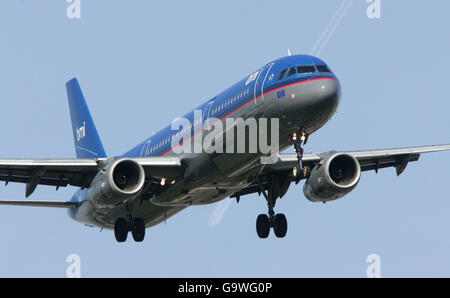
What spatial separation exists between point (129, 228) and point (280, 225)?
663 cm

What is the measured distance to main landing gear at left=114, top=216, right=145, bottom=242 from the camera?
42.1m

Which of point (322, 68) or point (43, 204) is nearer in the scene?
point (322, 68)

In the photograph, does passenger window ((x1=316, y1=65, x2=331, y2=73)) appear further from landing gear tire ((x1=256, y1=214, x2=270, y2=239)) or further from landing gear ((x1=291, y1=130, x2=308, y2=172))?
landing gear tire ((x1=256, y1=214, x2=270, y2=239))

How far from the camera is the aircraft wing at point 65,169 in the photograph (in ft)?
125

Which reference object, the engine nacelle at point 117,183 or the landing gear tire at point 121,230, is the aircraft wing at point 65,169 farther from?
the landing gear tire at point 121,230

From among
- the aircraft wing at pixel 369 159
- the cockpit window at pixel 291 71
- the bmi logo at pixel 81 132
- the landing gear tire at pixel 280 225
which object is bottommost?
the landing gear tire at pixel 280 225

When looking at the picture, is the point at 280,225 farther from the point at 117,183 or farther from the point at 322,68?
the point at 322,68

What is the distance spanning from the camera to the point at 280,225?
41.6 meters

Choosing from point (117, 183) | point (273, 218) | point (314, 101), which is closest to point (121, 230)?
point (117, 183)

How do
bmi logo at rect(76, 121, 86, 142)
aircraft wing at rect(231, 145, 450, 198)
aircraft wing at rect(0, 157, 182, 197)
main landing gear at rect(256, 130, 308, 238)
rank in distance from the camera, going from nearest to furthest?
1. aircraft wing at rect(0, 157, 182, 197)
2. aircraft wing at rect(231, 145, 450, 198)
3. main landing gear at rect(256, 130, 308, 238)
4. bmi logo at rect(76, 121, 86, 142)

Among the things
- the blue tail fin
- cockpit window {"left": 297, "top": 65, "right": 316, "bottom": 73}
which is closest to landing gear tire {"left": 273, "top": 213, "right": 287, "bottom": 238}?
cockpit window {"left": 297, "top": 65, "right": 316, "bottom": 73}

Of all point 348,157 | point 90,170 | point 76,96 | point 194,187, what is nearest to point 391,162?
point 348,157

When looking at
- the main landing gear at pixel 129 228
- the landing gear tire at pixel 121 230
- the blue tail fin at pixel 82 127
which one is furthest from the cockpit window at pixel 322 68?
the blue tail fin at pixel 82 127

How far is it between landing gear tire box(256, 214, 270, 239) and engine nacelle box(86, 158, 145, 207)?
7.10 metres
